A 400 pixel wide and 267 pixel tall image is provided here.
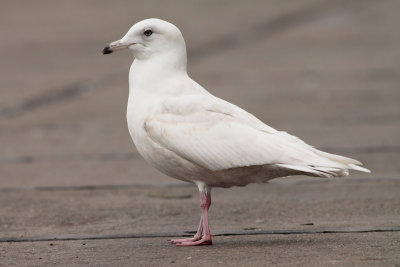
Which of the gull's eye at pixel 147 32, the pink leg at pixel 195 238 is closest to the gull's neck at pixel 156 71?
the gull's eye at pixel 147 32

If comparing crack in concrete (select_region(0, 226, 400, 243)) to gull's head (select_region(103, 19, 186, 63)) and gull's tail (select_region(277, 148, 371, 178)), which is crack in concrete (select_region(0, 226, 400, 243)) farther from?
gull's head (select_region(103, 19, 186, 63))

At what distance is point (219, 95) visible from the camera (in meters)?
12.1

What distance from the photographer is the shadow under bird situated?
5418mm

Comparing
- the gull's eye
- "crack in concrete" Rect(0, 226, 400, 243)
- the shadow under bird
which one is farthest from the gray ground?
the gull's eye

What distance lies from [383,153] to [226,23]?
36.7 ft

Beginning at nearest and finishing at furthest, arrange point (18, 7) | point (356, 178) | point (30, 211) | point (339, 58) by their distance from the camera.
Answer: point (30, 211)
point (356, 178)
point (339, 58)
point (18, 7)

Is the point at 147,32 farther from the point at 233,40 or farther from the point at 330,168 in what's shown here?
the point at 233,40

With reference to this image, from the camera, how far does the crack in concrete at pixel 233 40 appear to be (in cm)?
1213

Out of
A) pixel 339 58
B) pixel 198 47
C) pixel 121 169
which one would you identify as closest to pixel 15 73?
pixel 198 47

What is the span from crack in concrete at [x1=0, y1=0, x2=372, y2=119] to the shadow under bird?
19.2 ft

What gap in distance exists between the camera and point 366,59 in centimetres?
1505

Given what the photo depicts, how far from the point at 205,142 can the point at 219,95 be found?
654cm

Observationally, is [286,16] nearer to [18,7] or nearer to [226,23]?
[226,23]

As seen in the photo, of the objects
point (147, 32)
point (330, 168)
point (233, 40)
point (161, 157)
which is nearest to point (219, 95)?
point (233, 40)
